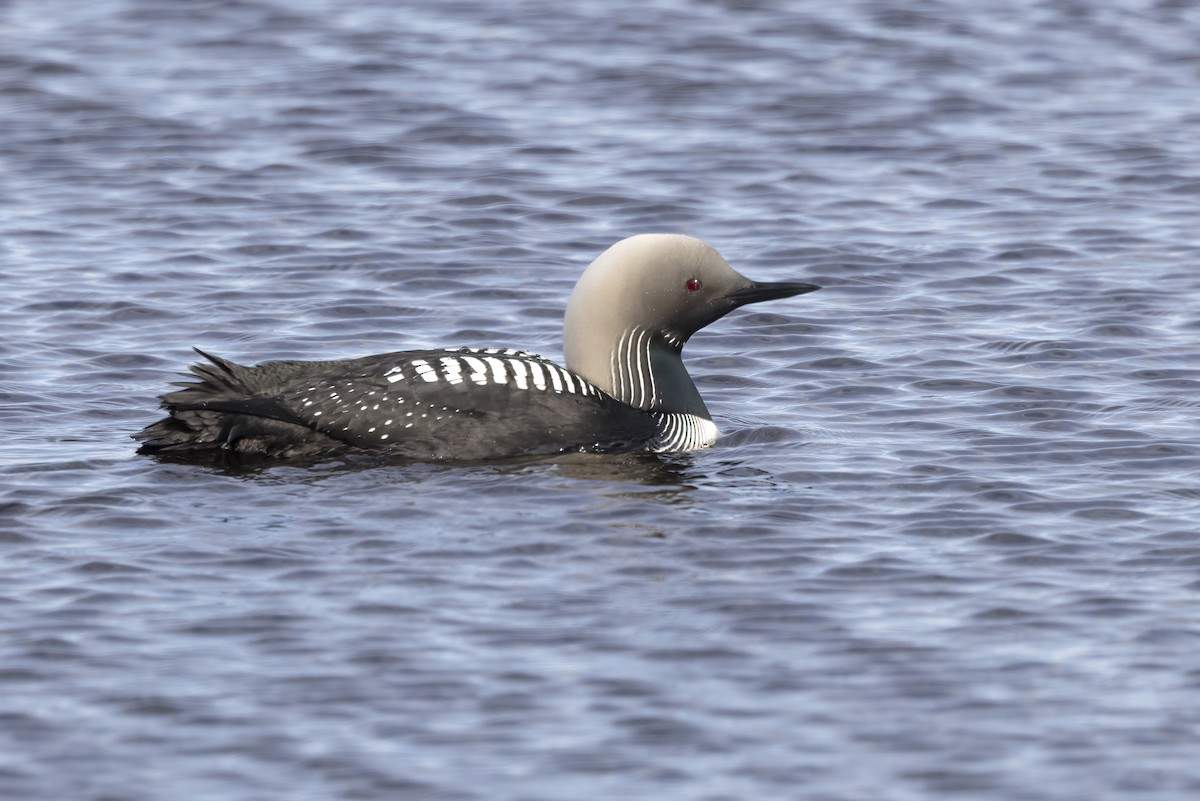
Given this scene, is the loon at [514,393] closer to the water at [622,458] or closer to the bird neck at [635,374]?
the bird neck at [635,374]

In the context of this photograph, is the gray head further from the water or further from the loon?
Result: the water

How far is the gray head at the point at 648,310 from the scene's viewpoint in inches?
309

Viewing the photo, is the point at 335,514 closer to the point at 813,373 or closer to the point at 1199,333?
the point at 813,373

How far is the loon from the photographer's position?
24.0 ft

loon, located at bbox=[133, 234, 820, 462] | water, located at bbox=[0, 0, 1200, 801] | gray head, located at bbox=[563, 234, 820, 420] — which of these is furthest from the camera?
gray head, located at bbox=[563, 234, 820, 420]

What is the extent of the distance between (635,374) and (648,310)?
0.85 ft

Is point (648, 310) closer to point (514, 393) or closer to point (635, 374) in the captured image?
point (635, 374)

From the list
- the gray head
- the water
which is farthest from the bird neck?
the water

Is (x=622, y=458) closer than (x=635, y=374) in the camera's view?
Yes

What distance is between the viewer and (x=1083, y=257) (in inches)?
417

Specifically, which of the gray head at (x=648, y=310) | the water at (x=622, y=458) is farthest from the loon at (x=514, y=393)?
the water at (x=622, y=458)

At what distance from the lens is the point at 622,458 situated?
25.1 ft

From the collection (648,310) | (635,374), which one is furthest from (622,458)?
(648,310)

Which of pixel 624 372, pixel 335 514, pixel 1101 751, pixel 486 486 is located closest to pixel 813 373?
pixel 624 372
